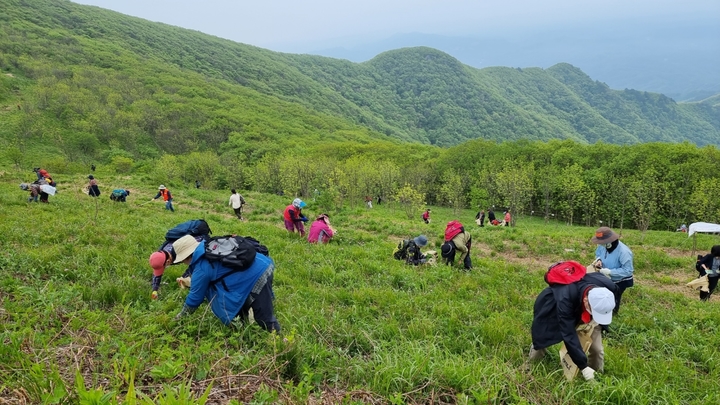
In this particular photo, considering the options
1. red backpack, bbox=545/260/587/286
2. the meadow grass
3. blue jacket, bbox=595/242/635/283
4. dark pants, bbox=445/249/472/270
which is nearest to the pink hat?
the meadow grass

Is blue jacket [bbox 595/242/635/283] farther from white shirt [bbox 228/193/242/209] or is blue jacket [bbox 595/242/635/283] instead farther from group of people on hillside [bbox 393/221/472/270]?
white shirt [bbox 228/193/242/209]

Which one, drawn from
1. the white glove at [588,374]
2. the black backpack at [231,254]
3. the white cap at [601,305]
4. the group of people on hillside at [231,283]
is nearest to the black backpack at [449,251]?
the white glove at [588,374]

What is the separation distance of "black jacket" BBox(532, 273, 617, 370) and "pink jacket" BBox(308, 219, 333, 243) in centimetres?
758

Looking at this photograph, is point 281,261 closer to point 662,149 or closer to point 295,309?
point 295,309

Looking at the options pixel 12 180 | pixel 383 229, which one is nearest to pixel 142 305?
pixel 383 229

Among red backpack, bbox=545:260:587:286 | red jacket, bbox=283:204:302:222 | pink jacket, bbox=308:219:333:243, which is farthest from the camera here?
red jacket, bbox=283:204:302:222

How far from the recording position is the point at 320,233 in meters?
11.5

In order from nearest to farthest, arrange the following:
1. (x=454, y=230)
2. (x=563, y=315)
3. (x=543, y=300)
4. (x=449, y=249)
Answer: (x=563, y=315) → (x=543, y=300) → (x=454, y=230) → (x=449, y=249)

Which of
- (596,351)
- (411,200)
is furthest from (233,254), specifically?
(411,200)

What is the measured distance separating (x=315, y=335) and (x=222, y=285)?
58.3 inches

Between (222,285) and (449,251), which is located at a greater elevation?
(222,285)

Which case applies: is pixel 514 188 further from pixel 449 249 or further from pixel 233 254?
pixel 233 254

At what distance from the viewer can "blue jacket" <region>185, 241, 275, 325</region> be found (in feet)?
15.1

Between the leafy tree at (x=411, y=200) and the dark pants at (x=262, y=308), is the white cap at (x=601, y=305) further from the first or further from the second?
the leafy tree at (x=411, y=200)
